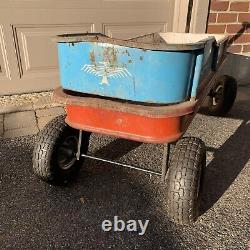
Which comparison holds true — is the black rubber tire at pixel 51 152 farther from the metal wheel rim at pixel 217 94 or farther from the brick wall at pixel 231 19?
the brick wall at pixel 231 19

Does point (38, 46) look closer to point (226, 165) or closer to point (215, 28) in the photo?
point (215, 28)

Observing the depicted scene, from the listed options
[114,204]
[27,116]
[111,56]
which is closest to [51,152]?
[114,204]

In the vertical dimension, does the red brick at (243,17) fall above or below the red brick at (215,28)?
above

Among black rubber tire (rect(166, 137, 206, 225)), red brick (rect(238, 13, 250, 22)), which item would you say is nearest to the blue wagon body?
black rubber tire (rect(166, 137, 206, 225))

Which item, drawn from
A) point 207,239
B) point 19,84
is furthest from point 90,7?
point 207,239

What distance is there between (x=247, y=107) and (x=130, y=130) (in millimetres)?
2677

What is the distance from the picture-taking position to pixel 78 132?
8.08 ft

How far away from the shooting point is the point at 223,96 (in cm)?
359

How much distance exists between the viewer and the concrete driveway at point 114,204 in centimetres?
195

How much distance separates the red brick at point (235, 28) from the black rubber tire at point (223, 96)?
42.8 inches

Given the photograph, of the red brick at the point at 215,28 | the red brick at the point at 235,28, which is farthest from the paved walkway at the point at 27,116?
the red brick at the point at 235,28

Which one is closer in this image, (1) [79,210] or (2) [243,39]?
(1) [79,210]

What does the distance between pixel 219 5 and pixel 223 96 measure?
1.36 metres

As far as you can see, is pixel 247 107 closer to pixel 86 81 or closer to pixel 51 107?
pixel 51 107
